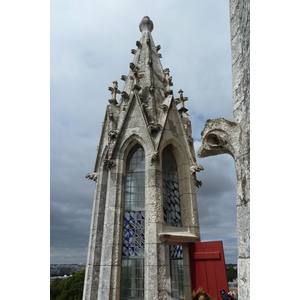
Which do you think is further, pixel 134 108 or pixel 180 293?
pixel 134 108

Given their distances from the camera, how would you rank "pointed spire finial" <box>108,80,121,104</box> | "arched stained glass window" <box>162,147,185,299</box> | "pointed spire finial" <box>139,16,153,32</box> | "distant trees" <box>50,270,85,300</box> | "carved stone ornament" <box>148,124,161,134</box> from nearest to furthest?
"arched stained glass window" <box>162,147,185,299</box>
"carved stone ornament" <box>148,124,161,134</box>
"pointed spire finial" <box>108,80,121,104</box>
"pointed spire finial" <box>139,16,153,32</box>
"distant trees" <box>50,270,85,300</box>

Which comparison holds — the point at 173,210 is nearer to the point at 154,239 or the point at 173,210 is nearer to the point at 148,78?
the point at 154,239

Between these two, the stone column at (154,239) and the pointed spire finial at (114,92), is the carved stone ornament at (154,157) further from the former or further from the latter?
the pointed spire finial at (114,92)

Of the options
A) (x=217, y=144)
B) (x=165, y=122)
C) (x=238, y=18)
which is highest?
(x=165, y=122)

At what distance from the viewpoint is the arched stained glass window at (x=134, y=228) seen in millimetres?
6875

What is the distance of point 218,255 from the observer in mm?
6426

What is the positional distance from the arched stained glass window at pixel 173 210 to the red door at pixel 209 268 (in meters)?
0.57

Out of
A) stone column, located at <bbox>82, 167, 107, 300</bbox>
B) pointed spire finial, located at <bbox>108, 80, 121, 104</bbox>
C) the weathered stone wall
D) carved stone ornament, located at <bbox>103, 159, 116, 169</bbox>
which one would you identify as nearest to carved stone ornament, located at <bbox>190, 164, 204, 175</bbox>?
carved stone ornament, located at <bbox>103, 159, 116, 169</bbox>

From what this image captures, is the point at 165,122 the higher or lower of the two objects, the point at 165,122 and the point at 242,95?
the higher

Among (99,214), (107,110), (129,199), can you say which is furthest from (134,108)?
(99,214)

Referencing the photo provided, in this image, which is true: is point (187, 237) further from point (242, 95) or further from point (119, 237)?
point (242, 95)

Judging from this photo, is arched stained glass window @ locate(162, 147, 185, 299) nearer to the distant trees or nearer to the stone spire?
the stone spire

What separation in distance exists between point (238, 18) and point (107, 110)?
7.48 m

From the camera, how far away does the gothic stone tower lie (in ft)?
22.0
